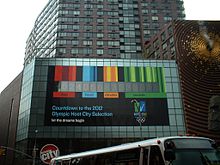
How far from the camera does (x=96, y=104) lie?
164ft

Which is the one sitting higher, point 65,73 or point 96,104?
point 65,73

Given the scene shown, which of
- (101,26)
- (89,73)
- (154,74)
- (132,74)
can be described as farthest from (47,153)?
(101,26)

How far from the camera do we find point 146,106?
165ft

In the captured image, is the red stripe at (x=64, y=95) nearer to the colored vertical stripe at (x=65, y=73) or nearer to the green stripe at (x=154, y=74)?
the colored vertical stripe at (x=65, y=73)

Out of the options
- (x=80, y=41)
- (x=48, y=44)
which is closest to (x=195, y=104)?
(x=80, y=41)

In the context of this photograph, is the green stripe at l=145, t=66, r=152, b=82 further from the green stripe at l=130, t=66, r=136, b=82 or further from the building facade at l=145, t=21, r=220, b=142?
the building facade at l=145, t=21, r=220, b=142

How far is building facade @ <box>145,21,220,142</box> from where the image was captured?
4966 centimetres

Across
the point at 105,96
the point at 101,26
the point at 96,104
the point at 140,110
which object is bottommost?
the point at 140,110

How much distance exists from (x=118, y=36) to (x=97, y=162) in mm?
78142

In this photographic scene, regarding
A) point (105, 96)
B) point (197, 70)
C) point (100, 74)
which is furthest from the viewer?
point (197, 70)

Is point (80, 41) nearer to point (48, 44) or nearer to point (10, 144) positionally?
point (48, 44)

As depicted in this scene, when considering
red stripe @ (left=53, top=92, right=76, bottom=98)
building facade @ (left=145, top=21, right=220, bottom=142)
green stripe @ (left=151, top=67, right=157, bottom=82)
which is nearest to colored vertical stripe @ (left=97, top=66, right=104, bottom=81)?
red stripe @ (left=53, top=92, right=76, bottom=98)

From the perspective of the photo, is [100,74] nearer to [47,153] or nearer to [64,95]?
[64,95]

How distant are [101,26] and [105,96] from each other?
44.8 meters
